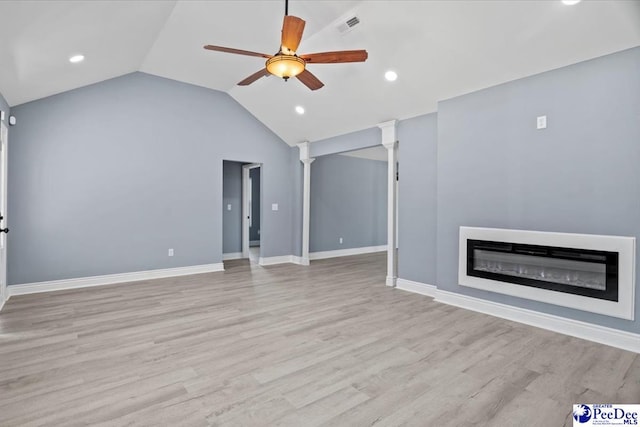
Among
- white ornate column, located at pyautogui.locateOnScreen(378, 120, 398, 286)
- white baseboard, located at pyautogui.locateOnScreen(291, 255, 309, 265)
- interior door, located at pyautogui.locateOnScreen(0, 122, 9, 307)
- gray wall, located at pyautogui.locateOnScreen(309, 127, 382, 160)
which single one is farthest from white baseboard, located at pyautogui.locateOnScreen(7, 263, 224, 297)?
white ornate column, located at pyautogui.locateOnScreen(378, 120, 398, 286)

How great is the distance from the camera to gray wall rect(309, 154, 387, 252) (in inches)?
303

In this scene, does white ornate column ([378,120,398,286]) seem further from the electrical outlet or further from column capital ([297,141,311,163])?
column capital ([297,141,311,163])

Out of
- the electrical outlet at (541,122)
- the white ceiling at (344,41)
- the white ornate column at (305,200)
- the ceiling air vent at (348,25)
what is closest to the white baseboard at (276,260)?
the white ornate column at (305,200)

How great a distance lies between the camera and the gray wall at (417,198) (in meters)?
4.56

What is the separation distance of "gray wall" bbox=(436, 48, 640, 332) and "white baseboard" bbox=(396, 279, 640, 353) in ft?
0.21

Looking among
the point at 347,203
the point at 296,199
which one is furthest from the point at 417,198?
the point at 347,203

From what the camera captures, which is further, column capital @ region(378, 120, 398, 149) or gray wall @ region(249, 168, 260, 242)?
gray wall @ region(249, 168, 260, 242)

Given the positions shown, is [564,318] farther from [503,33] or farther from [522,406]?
[503,33]

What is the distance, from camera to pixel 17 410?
1921 mm

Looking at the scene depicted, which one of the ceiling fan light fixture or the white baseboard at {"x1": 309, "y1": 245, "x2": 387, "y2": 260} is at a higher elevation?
the ceiling fan light fixture

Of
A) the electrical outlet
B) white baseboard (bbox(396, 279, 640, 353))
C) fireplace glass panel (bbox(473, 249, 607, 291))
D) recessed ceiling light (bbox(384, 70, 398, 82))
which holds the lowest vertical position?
white baseboard (bbox(396, 279, 640, 353))

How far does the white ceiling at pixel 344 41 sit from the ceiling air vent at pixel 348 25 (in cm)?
5

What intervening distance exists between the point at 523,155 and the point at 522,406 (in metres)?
2.52

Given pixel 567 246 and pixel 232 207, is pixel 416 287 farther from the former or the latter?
pixel 232 207
